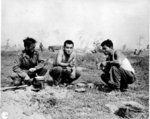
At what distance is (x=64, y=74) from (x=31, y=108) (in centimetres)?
186

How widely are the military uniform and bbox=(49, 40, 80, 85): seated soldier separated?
1.12 ft

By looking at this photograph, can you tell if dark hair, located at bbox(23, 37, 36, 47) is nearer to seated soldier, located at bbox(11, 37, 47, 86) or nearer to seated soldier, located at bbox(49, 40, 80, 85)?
seated soldier, located at bbox(11, 37, 47, 86)

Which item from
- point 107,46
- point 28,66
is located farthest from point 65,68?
point 107,46

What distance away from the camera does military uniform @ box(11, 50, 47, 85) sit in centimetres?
600

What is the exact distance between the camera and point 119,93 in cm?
570

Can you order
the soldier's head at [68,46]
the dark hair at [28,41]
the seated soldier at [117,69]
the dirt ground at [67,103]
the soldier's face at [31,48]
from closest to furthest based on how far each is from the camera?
the dirt ground at [67,103], the seated soldier at [117,69], the dark hair at [28,41], the soldier's face at [31,48], the soldier's head at [68,46]

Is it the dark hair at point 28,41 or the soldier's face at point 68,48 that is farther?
the soldier's face at point 68,48

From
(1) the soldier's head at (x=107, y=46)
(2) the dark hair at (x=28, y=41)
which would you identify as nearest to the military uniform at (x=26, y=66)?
(2) the dark hair at (x=28, y=41)

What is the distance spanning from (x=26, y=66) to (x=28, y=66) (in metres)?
0.05

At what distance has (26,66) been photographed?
626cm

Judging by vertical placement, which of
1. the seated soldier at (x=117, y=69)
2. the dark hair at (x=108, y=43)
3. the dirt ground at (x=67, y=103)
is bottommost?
the dirt ground at (x=67, y=103)

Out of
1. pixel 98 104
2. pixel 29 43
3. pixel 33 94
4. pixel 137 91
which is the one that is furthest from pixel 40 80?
pixel 137 91

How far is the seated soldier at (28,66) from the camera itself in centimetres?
597

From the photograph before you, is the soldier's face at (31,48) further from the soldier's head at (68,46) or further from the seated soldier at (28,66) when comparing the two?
the soldier's head at (68,46)
